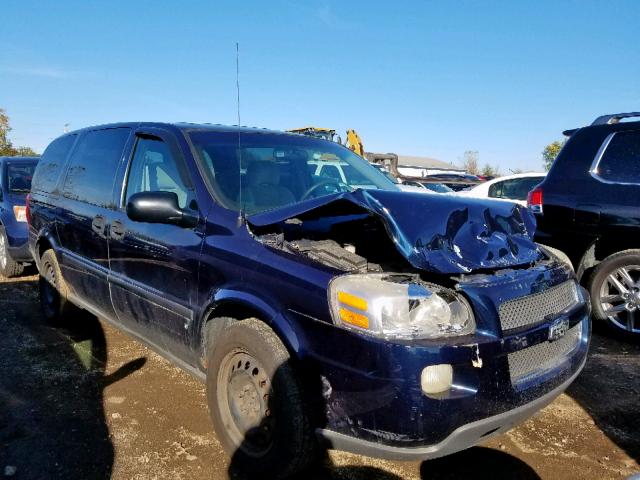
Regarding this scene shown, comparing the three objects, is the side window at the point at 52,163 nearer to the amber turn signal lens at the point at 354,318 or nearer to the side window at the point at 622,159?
the amber turn signal lens at the point at 354,318

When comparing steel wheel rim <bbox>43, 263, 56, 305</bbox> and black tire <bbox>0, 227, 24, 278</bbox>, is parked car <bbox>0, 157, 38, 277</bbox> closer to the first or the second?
black tire <bbox>0, 227, 24, 278</bbox>

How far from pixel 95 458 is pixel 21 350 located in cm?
210

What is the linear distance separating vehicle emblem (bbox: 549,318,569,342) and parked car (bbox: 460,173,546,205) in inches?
265

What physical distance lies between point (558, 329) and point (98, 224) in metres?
3.11

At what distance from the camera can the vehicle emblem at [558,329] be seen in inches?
94.7

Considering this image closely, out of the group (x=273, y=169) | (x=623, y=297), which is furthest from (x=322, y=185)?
(x=623, y=297)

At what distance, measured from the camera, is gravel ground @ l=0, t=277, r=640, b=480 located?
2.63m

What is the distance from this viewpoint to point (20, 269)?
696 centimetres

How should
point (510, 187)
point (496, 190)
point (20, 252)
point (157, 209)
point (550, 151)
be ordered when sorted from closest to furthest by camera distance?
1. point (157, 209)
2. point (20, 252)
3. point (510, 187)
4. point (496, 190)
5. point (550, 151)

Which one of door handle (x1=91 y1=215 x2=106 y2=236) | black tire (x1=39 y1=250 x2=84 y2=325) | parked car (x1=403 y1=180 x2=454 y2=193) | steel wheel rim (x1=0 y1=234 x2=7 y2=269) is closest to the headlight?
parked car (x1=403 y1=180 x2=454 y2=193)

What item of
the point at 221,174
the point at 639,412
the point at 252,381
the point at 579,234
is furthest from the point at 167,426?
the point at 579,234

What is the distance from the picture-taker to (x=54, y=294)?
15.9ft

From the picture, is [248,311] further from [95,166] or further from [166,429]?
[95,166]

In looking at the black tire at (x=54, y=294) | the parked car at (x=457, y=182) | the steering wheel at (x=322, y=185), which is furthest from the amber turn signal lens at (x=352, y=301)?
the parked car at (x=457, y=182)
